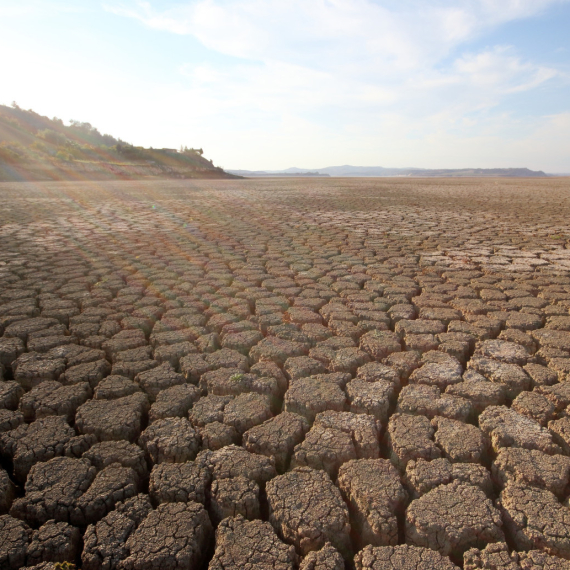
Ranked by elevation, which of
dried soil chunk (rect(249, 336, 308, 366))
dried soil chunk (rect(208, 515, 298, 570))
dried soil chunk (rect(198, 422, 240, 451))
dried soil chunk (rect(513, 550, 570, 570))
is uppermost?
dried soil chunk (rect(249, 336, 308, 366))

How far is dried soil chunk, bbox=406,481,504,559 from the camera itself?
3.76 ft

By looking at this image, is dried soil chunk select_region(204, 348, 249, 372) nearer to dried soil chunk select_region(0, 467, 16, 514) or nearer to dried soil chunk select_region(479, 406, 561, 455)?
dried soil chunk select_region(0, 467, 16, 514)

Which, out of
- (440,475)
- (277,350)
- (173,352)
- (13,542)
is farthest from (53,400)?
(440,475)

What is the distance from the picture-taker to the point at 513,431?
1530 millimetres

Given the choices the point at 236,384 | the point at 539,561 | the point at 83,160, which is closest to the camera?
the point at 539,561

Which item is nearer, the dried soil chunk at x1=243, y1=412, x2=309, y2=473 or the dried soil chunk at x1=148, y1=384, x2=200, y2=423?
the dried soil chunk at x1=243, y1=412, x2=309, y2=473

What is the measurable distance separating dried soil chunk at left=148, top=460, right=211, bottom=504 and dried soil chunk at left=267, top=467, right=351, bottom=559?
21 cm

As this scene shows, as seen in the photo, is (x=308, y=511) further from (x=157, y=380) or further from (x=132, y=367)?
(x=132, y=367)

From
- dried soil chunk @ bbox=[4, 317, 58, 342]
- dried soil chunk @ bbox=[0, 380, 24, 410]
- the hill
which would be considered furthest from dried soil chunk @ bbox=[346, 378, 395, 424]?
the hill

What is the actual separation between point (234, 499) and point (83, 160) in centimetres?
2918

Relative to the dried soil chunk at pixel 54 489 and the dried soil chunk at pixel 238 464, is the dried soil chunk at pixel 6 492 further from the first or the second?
the dried soil chunk at pixel 238 464

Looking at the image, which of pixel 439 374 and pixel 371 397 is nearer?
pixel 371 397

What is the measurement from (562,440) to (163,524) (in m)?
1.37

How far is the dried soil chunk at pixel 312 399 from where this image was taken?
67.1 inches
